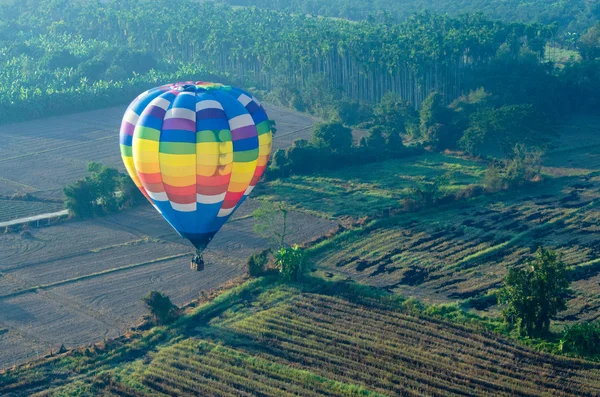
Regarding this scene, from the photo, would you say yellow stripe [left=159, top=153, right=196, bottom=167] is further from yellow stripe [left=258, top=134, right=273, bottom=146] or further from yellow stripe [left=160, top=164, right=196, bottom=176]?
yellow stripe [left=258, top=134, right=273, bottom=146]

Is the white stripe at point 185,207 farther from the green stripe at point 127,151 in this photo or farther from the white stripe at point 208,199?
the green stripe at point 127,151

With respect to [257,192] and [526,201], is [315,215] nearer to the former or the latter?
[257,192]

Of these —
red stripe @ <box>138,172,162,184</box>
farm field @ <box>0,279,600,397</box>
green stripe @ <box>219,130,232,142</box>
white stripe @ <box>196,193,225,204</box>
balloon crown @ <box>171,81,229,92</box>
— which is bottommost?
farm field @ <box>0,279,600,397</box>

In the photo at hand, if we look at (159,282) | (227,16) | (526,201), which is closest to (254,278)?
(159,282)

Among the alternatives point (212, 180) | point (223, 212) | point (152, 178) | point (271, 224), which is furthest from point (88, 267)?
point (212, 180)

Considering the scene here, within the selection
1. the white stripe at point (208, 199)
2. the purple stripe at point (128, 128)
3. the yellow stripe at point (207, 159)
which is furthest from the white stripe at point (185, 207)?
the purple stripe at point (128, 128)

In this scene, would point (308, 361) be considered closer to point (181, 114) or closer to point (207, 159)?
point (207, 159)

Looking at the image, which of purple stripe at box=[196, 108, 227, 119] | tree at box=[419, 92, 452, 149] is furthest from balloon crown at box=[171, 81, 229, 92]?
tree at box=[419, 92, 452, 149]

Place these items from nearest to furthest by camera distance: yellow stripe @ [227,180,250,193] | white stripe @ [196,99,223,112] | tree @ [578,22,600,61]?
white stripe @ [196,99,223,112]
yellow stripe @ [227,180,250,193]
tree @ [578,22,600,61]
